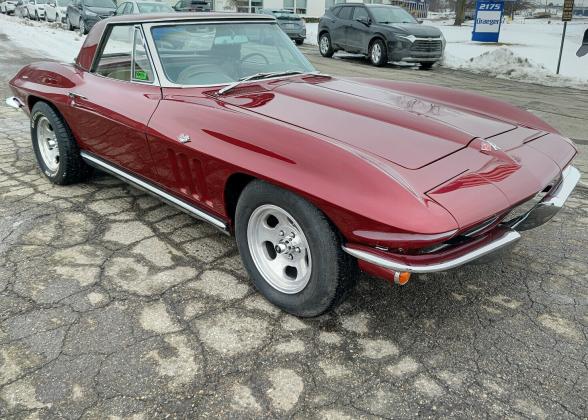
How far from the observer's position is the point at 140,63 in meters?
3.29

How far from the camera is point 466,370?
86.6 inches

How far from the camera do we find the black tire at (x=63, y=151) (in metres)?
3.89

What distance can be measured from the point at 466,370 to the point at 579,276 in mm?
1213

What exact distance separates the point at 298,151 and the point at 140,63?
5.17ft

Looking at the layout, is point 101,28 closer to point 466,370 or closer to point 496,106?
point 496,106

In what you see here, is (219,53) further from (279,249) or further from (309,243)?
(309,243)

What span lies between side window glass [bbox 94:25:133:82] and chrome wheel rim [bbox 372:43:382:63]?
9.83 metres

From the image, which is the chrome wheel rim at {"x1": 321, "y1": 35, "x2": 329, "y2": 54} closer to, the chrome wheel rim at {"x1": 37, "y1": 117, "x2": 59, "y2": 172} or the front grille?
the front grille

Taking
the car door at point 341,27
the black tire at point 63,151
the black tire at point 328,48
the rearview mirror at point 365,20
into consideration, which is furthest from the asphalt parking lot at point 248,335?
the black tire at point 328,48

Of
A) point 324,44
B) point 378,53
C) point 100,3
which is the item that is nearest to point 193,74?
point 378,53

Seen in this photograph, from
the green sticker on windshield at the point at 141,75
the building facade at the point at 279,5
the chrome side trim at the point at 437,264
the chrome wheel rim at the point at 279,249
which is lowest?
the chrome wheel rim at the point at 279,249

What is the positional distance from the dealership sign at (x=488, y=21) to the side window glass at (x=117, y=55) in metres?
16.5

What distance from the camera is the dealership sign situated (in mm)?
17344

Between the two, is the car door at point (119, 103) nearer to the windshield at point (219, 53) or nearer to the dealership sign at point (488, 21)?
the windshield at point (219, 53)
